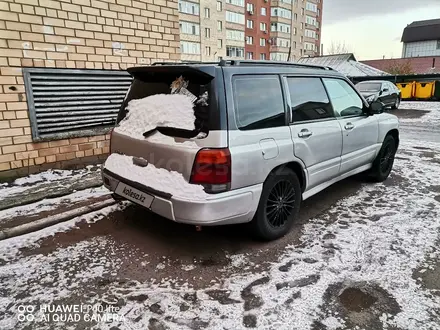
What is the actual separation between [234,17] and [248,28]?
5.16m

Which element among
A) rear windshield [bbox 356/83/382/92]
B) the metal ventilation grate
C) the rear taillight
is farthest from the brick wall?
rear windshield [bbox 356/83/382/92]

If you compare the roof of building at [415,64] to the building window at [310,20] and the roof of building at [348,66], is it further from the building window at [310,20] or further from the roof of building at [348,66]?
the building window at [310,20]

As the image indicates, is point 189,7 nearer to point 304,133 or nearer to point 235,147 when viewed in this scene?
point 304,133

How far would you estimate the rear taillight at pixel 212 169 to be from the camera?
2684 mm

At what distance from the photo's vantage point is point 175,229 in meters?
3.67

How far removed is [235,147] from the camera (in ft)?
9.07

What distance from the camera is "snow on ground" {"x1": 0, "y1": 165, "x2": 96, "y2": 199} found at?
470 centimetres

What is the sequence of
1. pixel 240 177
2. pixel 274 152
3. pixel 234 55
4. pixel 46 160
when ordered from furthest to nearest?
pixel 234 55 < pixel 46 160 < pixel 274 152 < pixel 240 177

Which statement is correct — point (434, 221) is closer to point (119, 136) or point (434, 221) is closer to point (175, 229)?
point (175, 229)

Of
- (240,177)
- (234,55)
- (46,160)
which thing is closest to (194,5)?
(234,55)

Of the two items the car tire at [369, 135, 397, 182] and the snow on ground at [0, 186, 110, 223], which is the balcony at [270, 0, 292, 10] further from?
the snow on ground at [0, 186, 110, 223]

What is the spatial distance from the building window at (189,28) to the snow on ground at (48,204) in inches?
1618

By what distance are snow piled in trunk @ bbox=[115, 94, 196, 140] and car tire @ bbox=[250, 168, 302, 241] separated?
3.35 ft

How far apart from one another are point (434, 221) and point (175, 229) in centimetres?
307
